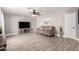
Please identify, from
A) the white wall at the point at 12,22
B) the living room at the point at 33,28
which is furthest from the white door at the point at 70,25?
the white wall at the point at 12,22

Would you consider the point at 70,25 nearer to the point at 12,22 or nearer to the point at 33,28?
the point at 33,28

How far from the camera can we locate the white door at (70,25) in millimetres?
3583

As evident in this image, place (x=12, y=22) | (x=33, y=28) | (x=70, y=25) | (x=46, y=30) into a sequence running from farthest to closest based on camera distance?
(x=46, y=30)
(x=70, y=25)
(x=33, y=28)
(x=12, y=22)

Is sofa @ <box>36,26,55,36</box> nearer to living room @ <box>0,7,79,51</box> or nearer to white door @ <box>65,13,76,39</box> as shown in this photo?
living room @ <box>0,7,79,51</box>

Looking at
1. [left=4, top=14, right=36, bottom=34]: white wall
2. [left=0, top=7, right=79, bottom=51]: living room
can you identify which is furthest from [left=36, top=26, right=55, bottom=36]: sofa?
[left=4, top=14, right=36, bottom=34]: white wall

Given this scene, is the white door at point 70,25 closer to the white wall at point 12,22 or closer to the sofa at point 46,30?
the sofa at point 46,30

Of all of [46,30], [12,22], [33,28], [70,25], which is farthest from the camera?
[46,30]

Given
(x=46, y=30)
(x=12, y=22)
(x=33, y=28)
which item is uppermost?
(x=12, y=22)

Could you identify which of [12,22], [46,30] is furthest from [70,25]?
[12,22]

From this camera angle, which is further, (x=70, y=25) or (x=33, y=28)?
(x=70, y=25)

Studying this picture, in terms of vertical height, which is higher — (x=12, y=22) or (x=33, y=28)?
(x=12, y=22)

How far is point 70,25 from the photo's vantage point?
156 inches

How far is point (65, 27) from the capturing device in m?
4.01

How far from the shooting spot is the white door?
11.8 ft
